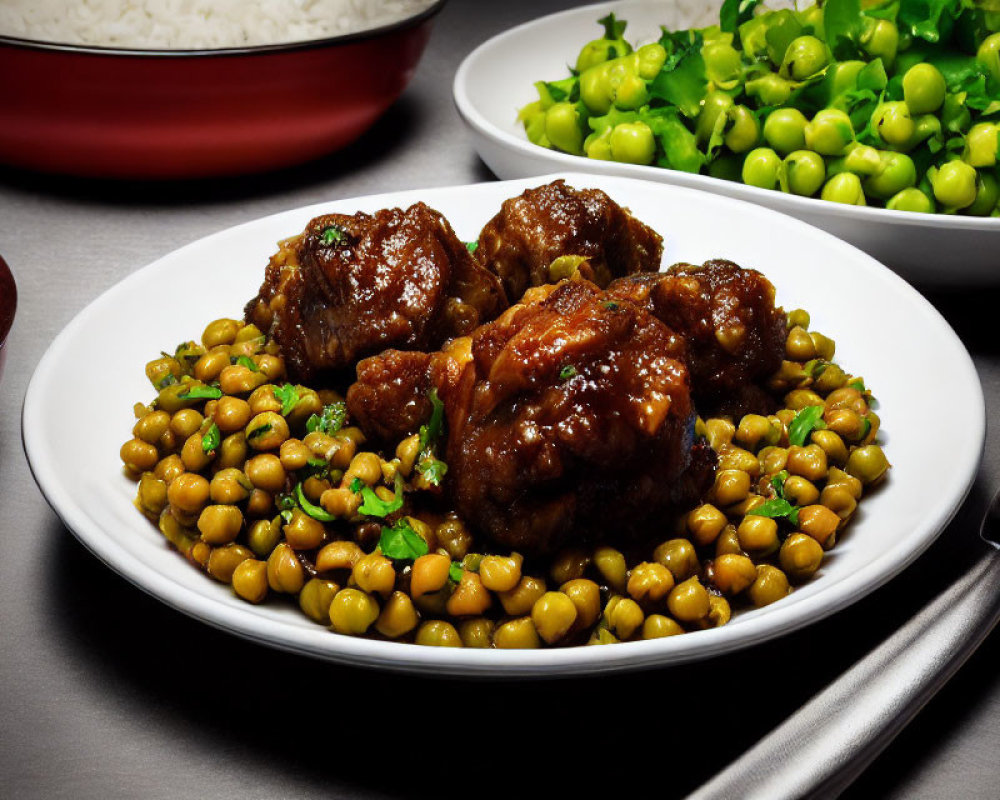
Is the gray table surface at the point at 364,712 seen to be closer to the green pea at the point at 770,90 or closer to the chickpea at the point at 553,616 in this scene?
the chickpea at the point at 553,616

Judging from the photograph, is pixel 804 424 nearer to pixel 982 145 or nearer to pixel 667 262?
pixel 667 262

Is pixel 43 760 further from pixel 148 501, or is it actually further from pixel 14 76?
pixel 14 76

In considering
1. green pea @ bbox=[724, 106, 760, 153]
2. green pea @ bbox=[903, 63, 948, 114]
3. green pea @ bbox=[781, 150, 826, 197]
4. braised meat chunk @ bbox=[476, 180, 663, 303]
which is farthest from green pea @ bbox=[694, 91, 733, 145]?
braised meat chunk @ bbox=[476, 180, 663, 303]

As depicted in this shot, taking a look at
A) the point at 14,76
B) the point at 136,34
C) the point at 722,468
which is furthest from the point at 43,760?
the point at 136,34

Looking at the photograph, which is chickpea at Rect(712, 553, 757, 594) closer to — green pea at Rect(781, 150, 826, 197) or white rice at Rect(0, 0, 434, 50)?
green pea at Rect(781, 150, 826, 197)

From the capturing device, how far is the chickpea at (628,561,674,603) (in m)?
2.02

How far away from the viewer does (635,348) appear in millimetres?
2107

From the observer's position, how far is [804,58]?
12.3 ft

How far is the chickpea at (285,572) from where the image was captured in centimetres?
204

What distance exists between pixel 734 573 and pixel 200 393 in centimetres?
121

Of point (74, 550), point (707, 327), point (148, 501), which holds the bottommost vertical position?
point (74, 550)

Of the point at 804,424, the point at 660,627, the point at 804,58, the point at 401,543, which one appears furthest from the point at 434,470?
the point at 804,58

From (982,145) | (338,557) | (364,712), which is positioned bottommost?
(364,712)

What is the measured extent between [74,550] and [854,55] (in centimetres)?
292
